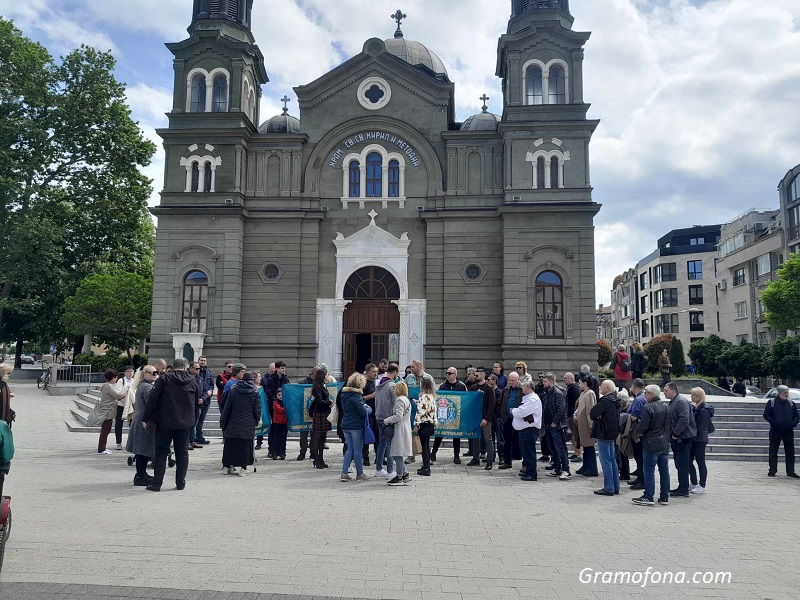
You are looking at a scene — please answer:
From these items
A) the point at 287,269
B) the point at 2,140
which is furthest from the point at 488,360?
the point at 2,140

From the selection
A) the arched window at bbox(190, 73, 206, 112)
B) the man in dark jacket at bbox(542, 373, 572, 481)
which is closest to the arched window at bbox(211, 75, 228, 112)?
the arched window at bbox(190, 73, 206, 112)

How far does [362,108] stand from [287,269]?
769cm

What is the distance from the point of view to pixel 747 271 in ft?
176

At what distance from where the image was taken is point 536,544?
743cm

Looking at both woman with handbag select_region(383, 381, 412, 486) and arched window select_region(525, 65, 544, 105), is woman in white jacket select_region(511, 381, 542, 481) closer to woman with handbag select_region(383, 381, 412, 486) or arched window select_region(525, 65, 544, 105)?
woman with handbag select_region(383, 381, 412, 486)

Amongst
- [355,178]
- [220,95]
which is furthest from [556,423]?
[220,95]

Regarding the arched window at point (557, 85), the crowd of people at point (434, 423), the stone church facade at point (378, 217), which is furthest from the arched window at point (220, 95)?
the crowd of people at point (434, 423)

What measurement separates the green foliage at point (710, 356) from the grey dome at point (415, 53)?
2452cm

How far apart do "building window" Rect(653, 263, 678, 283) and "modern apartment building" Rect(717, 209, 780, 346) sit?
7.90 m

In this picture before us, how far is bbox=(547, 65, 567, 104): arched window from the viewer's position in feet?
86.8

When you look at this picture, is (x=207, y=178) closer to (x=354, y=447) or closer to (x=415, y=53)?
(x=415, y=53)

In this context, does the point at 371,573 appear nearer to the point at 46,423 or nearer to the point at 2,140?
the point at 46,423

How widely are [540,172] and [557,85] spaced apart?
13.0 feet

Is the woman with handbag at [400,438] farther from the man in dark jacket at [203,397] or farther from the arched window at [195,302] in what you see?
the arched window at [195,302]
